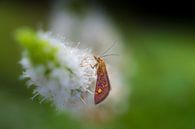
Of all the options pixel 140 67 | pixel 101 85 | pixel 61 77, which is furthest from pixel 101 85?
pixel 140 67

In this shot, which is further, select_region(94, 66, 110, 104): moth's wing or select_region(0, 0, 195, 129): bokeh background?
select_region(0, 0, 195, 129): bokeh background

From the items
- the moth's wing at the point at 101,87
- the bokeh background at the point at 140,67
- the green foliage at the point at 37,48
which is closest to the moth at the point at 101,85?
the moth's wing at the point at 101,87

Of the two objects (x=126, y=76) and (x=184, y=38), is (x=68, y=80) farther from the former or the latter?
(x=184, y=38)

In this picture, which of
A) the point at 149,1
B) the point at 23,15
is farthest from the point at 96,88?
the point at 149,1

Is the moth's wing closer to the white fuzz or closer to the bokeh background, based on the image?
the white fuzz

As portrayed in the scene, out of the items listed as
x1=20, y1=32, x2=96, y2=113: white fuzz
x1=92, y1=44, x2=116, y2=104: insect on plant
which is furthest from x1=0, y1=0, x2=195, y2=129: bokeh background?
x1=20, y1=32, x2=96, y2=113: white fuzz
